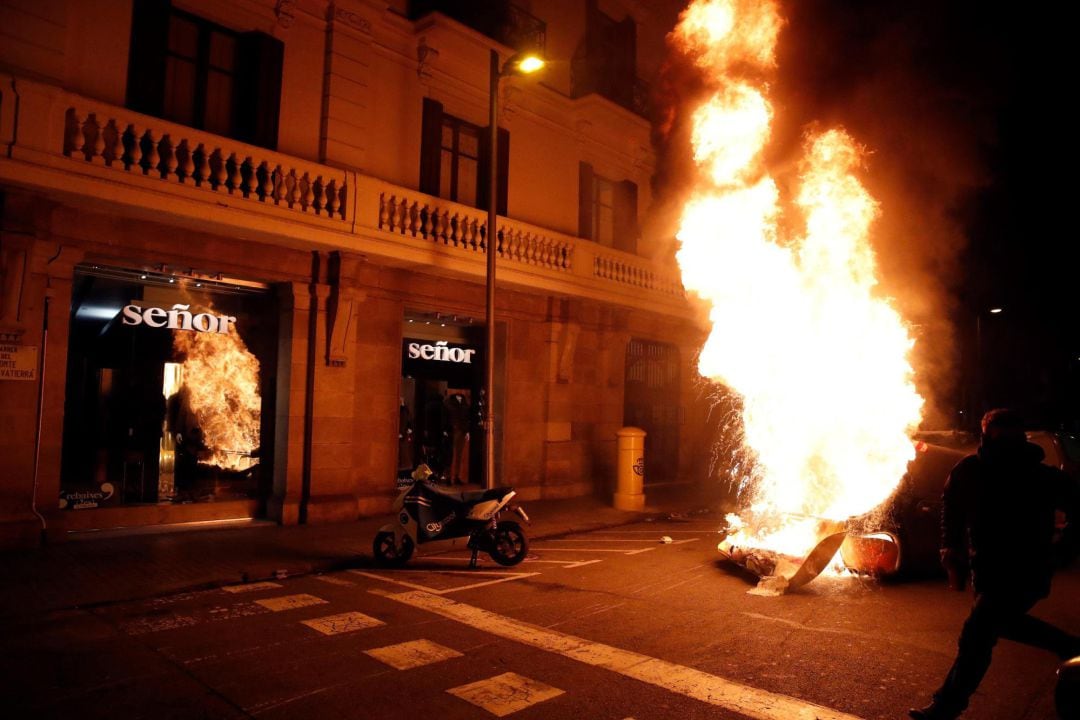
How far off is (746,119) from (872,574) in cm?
837

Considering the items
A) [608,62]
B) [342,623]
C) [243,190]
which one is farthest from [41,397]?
[608,62]

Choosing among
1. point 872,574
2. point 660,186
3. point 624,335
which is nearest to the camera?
point 872,574

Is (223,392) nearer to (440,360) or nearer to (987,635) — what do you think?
(440,360)

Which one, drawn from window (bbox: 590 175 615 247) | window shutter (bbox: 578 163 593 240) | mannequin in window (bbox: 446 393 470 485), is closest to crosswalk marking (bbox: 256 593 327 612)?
mannequin in window (bbox: 446 393 470 485)

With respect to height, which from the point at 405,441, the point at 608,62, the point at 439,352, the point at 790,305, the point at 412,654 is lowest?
the point at 412,654

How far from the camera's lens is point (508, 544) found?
9156 mm

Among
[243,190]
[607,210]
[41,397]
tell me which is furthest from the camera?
[607,210]

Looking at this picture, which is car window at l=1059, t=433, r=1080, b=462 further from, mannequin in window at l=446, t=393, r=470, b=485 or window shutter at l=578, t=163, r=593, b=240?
mannequin in window at l=446, t=393, r=470, b=485

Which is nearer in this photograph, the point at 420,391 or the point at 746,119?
the point at 746,119

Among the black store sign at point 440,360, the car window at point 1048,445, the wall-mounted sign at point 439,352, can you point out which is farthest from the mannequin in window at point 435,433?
the car window at point 1048,445

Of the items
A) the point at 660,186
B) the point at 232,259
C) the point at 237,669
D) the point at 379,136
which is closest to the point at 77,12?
the point at 232,259

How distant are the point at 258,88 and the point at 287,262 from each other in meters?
2.89

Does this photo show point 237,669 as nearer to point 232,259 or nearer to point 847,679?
point 847,679

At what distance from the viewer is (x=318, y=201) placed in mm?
11805
